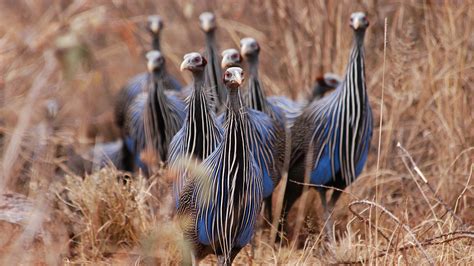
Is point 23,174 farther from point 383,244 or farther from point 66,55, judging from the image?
point 66,55

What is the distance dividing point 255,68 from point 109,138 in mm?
3414

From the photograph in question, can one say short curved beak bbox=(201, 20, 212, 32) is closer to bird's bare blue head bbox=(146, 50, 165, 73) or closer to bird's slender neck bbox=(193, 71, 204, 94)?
bird's bare blue head bbox=(146, 50, 165, 73)

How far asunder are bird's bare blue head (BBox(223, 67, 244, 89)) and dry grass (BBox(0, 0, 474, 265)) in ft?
1.90

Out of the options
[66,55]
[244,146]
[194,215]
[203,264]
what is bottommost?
[203,264]

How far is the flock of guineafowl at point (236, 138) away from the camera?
388 cm

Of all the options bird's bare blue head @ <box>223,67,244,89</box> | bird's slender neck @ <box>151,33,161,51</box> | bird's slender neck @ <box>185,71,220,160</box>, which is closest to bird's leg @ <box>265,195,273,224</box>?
bird's slender neck @ <box>185,71,220,160</box>

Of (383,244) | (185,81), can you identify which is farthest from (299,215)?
(185,81)

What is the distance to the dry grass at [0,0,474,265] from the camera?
427 centimetres

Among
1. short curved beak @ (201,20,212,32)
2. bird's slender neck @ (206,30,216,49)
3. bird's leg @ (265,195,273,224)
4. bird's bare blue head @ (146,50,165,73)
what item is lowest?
bird's leg @ (265,195,273,224)

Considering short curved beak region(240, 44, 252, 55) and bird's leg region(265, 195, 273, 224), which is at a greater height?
short curved beak region(240, 44, 252, 55)

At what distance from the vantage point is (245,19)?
293 inches

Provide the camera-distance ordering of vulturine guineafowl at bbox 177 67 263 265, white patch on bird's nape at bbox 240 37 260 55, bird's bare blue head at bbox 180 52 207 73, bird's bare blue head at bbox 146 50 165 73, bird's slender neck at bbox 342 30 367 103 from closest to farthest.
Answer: vulturine guineafowl at bbox 177 67 263 265 < bird's bare blue head at bbox 180 52 207 73 < bird's slender neck at bbox 342 30 367 103 < white patch on bird's nape at bbox 240 37 260 55 < bird's bare blue head at bbox 146 50 165 73

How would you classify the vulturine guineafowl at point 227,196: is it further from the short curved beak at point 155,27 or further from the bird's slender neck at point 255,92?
the short curved beak at point 155,27

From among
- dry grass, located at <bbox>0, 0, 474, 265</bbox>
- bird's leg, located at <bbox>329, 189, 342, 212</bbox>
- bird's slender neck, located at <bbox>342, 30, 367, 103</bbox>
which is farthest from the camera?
bird's leg, located at <bbox>329, 189, 342, 212</bbox>
